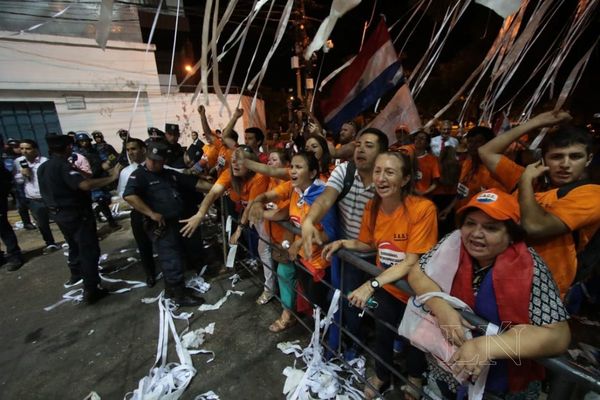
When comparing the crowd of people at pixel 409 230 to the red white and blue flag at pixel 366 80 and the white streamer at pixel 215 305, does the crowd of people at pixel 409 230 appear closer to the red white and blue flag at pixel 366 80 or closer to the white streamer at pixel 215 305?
the white streamer at pixel 215 305

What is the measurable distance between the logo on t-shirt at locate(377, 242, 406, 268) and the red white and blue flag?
2026 millimetres

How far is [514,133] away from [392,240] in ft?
4.34

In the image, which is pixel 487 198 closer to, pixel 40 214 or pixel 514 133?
pixel 514 133

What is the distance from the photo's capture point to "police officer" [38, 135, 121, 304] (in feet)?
12.1

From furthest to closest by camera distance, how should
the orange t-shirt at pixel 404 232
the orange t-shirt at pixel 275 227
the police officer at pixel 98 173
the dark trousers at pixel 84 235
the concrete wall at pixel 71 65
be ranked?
the concrete wall at pixel 71 65, the police officer at pixel 98 173, the dark trousers at pixel 84 235, the orange t-shirt at pixel 275 227, the orange t-shirt at pixel 404 232

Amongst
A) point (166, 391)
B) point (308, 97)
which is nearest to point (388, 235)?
point (166, 391)

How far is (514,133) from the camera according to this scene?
88.5 inches

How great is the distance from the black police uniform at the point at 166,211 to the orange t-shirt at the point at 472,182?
3.69 m

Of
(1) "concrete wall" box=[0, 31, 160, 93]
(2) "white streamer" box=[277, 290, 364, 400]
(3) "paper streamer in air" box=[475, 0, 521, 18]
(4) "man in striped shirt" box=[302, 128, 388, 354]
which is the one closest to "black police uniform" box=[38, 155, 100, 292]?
(2) "white streamer" box=[277, 290, 364, 400]

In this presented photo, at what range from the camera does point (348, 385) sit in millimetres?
2455

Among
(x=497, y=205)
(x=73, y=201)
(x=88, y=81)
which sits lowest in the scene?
(x=73, y=201)

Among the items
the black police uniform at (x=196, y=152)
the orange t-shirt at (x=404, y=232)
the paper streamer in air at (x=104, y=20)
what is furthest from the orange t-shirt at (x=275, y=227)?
the black police uniform at (x=196, y=152)

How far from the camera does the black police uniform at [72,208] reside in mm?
3705

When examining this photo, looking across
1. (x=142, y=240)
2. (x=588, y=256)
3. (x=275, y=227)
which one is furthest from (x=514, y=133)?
(x=142, y=240)
